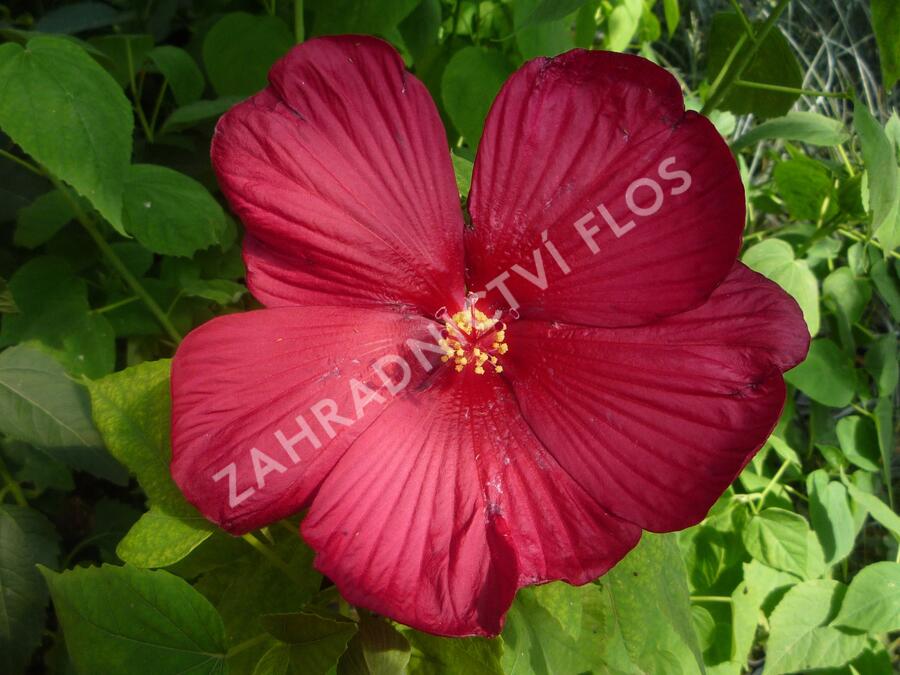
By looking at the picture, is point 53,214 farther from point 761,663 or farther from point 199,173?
point 761,663

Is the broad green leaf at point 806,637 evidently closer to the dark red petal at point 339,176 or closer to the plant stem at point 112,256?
the dark red petal at point 339,176

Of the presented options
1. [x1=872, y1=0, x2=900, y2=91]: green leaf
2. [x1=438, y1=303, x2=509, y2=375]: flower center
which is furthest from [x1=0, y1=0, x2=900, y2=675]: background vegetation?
[x1=438, y1=303, x2=509, y2=375]: flower center

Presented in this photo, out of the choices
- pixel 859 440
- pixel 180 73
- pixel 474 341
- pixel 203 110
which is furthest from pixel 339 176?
pixel 859 440

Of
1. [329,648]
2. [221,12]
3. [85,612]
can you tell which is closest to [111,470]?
[85,612]

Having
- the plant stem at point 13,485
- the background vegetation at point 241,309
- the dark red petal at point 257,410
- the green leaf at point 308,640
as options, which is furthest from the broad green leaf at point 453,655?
the plant stem at point 13,485

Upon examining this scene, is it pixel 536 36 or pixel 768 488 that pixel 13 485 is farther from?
pixel 768 488
